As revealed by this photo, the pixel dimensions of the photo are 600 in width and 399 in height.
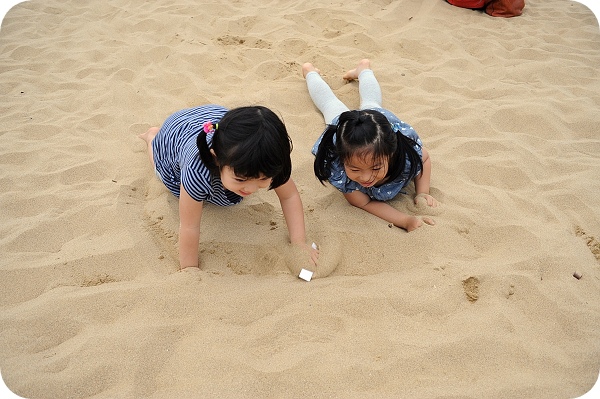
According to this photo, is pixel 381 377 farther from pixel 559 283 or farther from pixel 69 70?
pixel 69 70

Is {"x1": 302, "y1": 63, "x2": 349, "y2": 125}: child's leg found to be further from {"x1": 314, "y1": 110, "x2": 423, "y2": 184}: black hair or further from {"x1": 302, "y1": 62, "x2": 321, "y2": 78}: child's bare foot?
{"x1": 314, "y1": 110, "x2": 423, "y2": 184}: black hair

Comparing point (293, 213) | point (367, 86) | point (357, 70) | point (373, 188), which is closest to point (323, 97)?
point (367, 86)

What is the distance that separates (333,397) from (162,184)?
1.65 m

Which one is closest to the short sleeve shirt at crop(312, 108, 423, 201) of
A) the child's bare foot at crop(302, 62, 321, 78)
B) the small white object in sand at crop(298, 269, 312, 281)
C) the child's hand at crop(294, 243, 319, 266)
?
the child's hand at crop(294, 243, 319, 266)

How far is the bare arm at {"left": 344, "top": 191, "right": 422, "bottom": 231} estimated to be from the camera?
7.95 ft

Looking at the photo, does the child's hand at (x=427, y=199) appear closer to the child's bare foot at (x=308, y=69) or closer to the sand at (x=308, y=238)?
the sand at (x=308, y=238)

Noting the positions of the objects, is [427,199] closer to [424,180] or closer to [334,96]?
[424,180]

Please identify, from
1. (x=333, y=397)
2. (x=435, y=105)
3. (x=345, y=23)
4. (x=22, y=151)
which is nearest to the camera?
(x=333, y=397)

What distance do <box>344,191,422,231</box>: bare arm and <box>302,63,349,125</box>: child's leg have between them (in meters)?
0.78

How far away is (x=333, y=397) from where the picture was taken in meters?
1.63

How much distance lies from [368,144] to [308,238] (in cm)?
56

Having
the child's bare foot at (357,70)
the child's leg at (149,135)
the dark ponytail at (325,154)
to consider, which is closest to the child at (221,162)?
the child's leg at (149,135)

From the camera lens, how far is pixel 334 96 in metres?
3.35

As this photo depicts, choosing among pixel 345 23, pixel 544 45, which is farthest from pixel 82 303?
pixel 544 45
